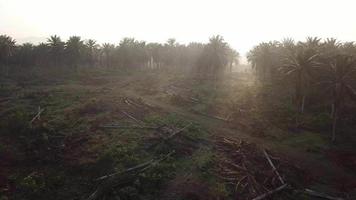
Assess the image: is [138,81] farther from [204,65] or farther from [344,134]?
[344,134]

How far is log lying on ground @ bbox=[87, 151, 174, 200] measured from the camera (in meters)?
24.9

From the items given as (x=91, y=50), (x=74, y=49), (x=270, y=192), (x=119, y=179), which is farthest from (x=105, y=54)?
(x=270, y=192)

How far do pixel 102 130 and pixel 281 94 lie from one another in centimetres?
3354

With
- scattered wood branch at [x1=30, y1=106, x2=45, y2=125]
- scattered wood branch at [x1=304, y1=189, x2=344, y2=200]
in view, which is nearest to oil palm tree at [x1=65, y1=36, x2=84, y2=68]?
scattered wood branch at [x1=30, y1=106, x2=45, y2=125]

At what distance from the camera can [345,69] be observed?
39.8 m

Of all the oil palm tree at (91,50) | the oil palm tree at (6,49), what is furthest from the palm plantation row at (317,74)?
the oil palm tree at (6,49)

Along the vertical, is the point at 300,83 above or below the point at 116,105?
above

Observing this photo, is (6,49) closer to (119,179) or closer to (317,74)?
(317,74)

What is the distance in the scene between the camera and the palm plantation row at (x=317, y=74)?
40.1m

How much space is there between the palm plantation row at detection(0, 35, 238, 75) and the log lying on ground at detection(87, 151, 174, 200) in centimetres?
5755

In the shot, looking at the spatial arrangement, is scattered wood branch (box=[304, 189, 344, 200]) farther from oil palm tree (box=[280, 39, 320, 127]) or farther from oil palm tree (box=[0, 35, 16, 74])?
oil palm tree (box=[0, 35, 16, 74])

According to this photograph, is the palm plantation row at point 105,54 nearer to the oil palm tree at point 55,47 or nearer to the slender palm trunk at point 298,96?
the oil palm tree at point 55,47

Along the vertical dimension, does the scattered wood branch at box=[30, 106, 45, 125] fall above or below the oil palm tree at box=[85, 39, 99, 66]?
below

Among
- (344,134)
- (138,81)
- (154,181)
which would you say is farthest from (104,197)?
(138,81)
